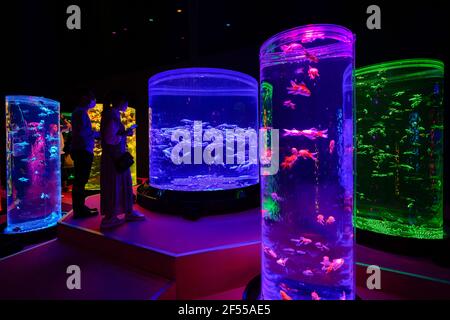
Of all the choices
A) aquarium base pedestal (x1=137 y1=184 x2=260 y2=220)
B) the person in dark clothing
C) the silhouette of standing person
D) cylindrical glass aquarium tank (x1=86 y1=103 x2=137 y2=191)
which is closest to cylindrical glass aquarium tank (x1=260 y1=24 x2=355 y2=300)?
aquarium base pedestal (x1=137 y1=184 x2=260 y2=220)

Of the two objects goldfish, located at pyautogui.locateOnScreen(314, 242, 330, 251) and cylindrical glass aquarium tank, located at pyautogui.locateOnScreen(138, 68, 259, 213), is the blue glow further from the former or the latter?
goldfish, located at pyautogui.locateOnScreen(314, 242, 330, 251)

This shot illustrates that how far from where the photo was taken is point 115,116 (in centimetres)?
253

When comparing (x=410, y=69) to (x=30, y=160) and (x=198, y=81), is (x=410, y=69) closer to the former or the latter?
(x=198, y=81)

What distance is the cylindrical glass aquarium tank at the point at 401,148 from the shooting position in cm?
209

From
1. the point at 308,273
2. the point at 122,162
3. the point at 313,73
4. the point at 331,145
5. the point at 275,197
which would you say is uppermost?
the point at 313,73

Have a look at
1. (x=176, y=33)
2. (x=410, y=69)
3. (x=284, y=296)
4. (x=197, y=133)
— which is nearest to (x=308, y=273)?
(x=284, y=296)

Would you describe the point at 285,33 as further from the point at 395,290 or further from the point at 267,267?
the point at 395,290

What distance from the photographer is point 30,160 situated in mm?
3566

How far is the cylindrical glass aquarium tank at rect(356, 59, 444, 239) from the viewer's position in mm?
2092

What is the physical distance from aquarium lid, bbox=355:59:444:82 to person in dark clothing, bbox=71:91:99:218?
3.01m

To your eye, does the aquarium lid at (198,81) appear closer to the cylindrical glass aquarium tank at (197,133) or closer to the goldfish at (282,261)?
the cylindrical glass aquarium tank at (197,133)

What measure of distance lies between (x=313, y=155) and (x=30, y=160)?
13.1ft

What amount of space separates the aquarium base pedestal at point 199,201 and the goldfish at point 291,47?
1936 millimetres
